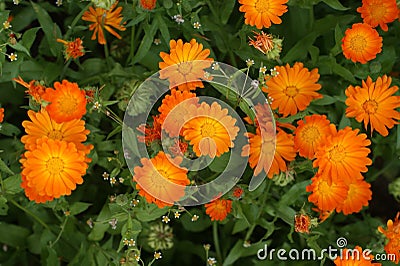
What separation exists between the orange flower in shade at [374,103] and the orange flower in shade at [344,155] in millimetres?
86

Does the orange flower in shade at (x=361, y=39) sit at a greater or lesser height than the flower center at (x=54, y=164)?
greater

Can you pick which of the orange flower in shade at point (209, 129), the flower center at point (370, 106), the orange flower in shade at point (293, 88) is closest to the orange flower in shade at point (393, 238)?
the flower center at point (370, 106)

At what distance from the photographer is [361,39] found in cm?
209

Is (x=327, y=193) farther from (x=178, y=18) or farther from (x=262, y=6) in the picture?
(x=178, y=18)

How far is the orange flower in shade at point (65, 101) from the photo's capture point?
6.35ft

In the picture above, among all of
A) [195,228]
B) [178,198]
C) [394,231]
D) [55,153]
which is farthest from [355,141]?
[55,153]

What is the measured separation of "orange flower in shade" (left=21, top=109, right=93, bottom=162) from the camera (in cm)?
200

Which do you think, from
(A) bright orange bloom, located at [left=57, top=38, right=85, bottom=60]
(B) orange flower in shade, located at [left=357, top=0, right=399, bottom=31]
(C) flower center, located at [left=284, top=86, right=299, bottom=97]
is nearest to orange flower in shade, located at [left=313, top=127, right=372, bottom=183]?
(C) flower center, located at [left=284, top=86, right=299, bottom=97]

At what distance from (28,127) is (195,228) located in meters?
0.88

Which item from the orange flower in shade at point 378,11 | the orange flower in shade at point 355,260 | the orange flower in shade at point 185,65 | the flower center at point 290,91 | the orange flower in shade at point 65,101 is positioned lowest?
the orange flower in shade at point 355,260

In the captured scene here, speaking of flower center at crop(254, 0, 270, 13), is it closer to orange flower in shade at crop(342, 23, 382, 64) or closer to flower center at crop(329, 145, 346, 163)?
orange flower in shade at crop(342, 23, 382, 64)

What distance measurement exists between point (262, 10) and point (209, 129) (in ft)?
1.54

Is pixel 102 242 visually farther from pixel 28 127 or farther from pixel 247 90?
pixel 247 90

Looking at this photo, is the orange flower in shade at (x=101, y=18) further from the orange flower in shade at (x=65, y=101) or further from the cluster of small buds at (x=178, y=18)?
the orange flower in shade at (x=65, y=101)
